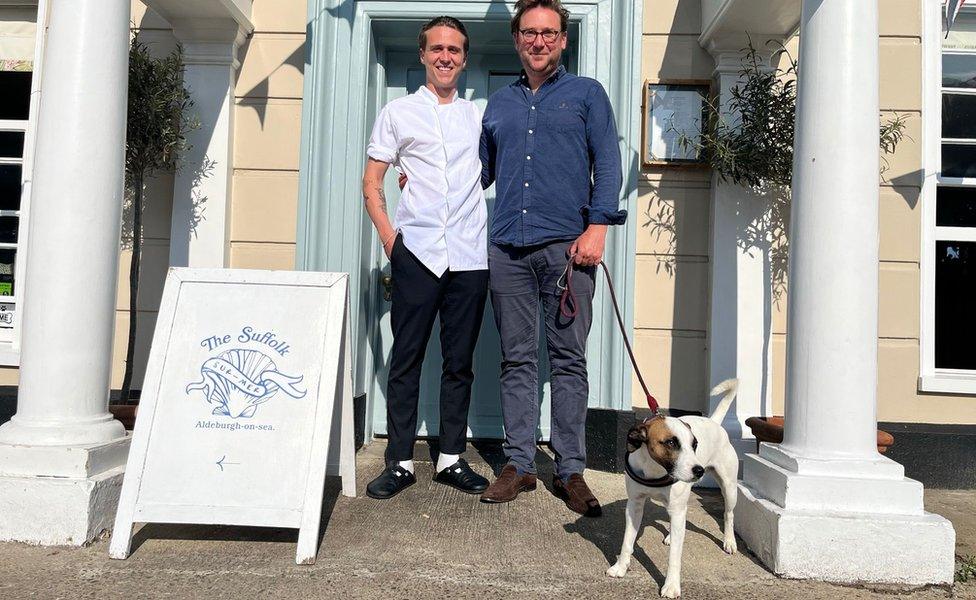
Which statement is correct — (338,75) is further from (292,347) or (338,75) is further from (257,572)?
(257,572)

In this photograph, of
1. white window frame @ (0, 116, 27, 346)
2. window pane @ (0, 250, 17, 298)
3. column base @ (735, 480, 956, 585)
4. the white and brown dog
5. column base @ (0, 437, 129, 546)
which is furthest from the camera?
window pane @ (0, 250, 17, 298)

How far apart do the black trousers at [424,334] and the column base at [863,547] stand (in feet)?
4.77

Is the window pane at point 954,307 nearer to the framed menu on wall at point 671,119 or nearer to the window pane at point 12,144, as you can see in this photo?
the framed menu on wall at point 671,119

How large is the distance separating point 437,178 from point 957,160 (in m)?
3.11

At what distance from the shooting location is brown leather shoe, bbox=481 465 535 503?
2.98 meters

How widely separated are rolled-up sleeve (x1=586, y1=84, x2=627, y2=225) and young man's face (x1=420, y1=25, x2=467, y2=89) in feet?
2.09

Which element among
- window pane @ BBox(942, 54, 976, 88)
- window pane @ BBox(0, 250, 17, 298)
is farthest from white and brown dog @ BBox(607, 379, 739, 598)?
window pane @ BBox(0, 250, 17, 298)

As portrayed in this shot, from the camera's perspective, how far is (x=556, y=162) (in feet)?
9.95

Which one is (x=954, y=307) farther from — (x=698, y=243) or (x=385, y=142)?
(x=385, y=142)

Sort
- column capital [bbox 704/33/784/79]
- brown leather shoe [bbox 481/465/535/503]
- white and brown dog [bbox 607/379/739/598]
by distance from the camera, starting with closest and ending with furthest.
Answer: white and brown dog [bbox 607/379/739/598], brown leather shoe [bbox 481/465/535/503], column capital [bbox 704/33/784/79]

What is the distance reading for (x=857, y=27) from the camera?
8.48 feet

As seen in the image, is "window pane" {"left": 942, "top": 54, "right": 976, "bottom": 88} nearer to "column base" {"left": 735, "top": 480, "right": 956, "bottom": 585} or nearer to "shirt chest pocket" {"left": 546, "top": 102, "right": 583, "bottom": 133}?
"shirt chest pocket" {"left": 546, "top": 102, "right": 583, "bottom": 133}

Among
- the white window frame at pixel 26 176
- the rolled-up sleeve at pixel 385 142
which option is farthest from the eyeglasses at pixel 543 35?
the white window frame at pixel 26 176

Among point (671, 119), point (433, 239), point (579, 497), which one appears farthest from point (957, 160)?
point (433, 239)
